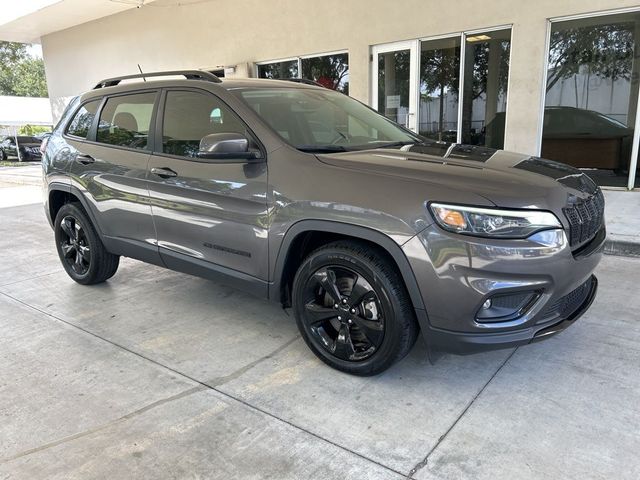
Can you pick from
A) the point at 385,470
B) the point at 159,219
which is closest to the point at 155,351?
the point at 159,219

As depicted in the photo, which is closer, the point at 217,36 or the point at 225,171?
the point at 225,171

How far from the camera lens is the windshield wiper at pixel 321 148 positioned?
3107mm

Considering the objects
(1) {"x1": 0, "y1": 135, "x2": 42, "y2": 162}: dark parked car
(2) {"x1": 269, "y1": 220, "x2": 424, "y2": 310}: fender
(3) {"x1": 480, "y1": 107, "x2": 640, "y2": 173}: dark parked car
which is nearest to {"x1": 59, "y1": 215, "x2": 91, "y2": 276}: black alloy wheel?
(2) {"x1": 269, "y1": 220, "x2": 424, "y2": 310}: fender

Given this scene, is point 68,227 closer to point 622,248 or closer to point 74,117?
point 74,117

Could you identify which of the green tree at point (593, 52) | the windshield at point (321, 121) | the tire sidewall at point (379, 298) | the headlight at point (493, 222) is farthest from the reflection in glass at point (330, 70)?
Answer: the headlight at point (493, 222)

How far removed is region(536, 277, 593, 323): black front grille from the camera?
8.47 feet

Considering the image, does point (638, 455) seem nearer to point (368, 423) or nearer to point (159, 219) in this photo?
point (368, 423)

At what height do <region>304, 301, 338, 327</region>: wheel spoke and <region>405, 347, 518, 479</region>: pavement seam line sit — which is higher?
<region>304, 301, 338, 327</region>: wheel spoke

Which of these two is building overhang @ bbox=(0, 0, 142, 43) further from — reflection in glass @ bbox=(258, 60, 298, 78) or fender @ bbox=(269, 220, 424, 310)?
fender @ bbox=(269, 220, 424, 310)

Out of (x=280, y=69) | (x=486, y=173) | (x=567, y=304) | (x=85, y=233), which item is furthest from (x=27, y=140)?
(x=567, y=304)

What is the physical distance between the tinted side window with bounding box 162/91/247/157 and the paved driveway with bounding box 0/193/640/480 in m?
1.36

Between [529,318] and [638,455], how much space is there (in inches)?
29.2

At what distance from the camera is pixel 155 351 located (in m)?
3.42

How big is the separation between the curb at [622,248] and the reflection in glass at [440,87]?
454 centimetres
